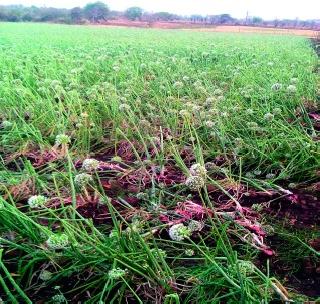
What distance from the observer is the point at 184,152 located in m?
2.26

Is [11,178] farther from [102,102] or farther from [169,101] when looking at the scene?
[169,101]

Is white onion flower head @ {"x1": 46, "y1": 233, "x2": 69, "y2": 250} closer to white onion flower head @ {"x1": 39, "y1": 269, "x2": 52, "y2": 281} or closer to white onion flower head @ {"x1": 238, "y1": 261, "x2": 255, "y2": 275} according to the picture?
white onion flower head @ {"x1": 39, "y1": 269, "x2": 52, "y2": 281}

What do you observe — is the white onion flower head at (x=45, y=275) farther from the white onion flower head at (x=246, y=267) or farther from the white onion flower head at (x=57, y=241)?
the white onion flower head at (x=246, y=267)

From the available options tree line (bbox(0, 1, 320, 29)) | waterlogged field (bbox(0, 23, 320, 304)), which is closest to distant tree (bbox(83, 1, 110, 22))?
tree line (bbox(0, 1, 320, 29))

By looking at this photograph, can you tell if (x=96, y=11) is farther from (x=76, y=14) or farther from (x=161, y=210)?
(x=161, y=210)

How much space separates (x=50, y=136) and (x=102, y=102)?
0.54 meters

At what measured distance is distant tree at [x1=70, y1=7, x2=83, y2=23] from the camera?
119 feet

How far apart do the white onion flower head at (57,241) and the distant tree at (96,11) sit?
123ft

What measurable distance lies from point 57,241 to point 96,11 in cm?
4096

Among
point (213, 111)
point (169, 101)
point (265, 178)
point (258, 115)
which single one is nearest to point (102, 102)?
point (169, 101)

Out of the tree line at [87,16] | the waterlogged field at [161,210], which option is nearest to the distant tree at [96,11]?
the tree line at [87,16]

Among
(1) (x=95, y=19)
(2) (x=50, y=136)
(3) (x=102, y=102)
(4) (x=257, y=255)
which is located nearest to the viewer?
(4) (x=257, y=255)

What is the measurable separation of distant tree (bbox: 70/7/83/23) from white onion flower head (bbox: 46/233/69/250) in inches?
1479

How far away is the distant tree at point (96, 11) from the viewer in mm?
37375
